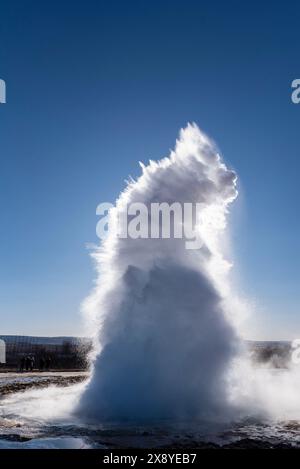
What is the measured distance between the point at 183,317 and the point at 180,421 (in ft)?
11.3

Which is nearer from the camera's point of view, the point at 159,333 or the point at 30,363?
the point at 159,333

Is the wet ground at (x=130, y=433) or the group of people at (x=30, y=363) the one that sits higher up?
the wet ground at (x=130, y=433)

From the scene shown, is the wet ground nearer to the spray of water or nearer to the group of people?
the spray of water

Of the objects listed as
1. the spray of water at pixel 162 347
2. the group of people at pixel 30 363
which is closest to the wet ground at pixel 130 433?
the spray of water at pixel 162 347

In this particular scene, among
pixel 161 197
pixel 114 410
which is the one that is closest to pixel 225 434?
pixel 114 410

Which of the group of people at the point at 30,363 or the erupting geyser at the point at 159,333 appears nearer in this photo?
the erupting geyser at the point at 159,333

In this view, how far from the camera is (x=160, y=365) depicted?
14266 millimetres

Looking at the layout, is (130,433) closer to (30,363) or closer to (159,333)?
(159,333)

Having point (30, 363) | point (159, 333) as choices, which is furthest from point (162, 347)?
point (30, 363)

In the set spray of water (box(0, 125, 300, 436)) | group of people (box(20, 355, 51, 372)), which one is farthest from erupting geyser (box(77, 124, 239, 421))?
group of people (box(20, 355, 51, 372))

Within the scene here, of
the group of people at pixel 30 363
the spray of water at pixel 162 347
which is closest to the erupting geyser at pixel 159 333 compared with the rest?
the spray of water at pixel 162 347

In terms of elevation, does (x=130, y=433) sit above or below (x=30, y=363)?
above

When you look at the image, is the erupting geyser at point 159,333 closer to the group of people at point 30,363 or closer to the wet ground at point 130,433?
the wet ground at point 130,433

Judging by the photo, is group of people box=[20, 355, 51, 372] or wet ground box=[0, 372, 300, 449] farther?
group of people box=[20, 355, 51, 372]
